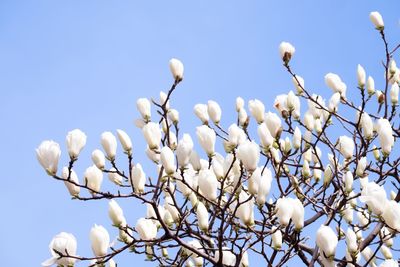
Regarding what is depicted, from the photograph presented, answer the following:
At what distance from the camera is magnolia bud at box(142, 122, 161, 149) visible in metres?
2.86

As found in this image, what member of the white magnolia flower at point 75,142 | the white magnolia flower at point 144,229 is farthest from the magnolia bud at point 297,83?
the white magnolia flower at point 75,142

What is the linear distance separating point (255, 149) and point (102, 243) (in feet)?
2.59

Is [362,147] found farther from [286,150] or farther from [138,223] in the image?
[138,223]

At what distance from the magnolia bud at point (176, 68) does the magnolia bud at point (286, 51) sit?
79cm

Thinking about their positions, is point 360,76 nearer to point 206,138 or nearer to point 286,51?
point 286,51

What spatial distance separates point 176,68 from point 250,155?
792 millimetres

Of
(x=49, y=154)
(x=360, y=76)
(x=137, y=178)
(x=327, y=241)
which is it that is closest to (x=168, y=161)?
(x=137, y=178)

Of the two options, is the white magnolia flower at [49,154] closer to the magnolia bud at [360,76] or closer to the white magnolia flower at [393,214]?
the white magnolia flower at [393,214]

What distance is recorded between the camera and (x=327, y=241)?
2.26m

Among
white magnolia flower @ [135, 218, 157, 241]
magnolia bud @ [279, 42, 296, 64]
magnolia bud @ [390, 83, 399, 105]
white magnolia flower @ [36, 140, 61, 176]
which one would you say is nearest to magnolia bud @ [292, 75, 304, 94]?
magnolia bud @ [279, 42, 296, 64]

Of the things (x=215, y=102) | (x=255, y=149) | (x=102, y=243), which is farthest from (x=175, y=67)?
(x=102, y=243)

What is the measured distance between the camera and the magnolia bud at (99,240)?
8.02 feet

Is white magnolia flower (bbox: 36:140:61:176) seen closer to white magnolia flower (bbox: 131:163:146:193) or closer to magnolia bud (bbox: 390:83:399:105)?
white magnolia flower (bbox: 131:163:146:193)

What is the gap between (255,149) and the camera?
2525 mm
